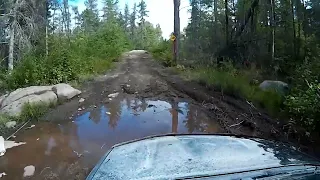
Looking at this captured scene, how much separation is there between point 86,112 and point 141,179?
538 centimetres

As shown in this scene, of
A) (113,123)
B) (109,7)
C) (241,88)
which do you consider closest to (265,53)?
(241,88)

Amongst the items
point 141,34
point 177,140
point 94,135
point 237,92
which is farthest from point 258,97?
point 141,34

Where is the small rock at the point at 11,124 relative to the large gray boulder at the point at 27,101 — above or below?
below

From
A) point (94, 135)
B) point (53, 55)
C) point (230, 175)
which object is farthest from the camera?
point (53, 55)

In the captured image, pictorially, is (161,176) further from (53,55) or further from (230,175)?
(53,55)

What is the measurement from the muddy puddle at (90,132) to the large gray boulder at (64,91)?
1.02 metres

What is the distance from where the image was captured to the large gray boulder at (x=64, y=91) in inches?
290

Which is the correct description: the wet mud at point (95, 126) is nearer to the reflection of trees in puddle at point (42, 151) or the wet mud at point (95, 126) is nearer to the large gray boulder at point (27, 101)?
the reflection of trees in puddle at point (42, 151)

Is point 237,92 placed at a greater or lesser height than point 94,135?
greater

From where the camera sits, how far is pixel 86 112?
21.7 feet

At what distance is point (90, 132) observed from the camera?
5453 millimetres

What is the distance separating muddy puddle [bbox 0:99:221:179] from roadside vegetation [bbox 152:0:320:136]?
4.27 ft

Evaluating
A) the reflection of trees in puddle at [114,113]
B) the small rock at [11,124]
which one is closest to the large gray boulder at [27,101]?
the small rock at [11,124]

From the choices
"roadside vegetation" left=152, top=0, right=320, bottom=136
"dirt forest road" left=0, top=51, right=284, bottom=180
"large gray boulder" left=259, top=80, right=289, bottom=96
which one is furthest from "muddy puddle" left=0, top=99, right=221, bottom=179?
"large gray boulder" left=259, top=80, right=289, bottom=96
